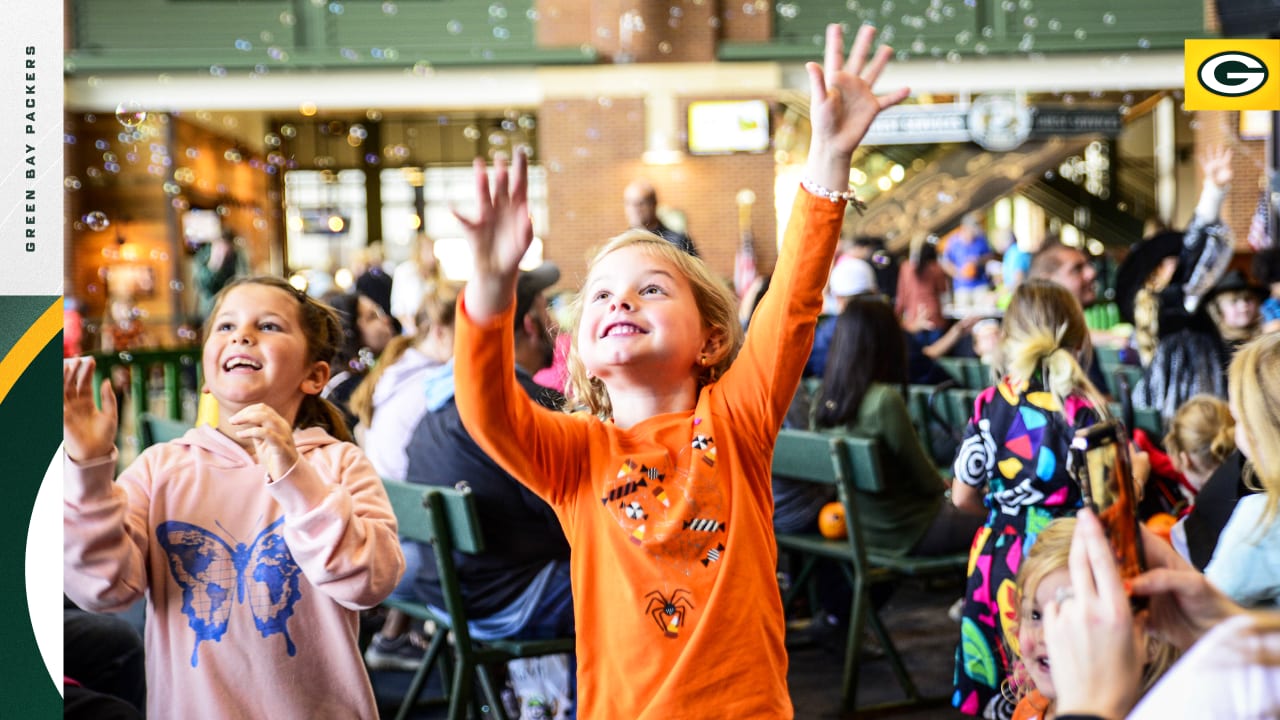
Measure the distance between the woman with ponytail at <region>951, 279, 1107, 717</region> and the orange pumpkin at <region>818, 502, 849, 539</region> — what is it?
1.04m

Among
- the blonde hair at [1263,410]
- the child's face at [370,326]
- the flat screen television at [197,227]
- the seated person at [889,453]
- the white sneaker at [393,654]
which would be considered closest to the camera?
the blonde hair at [1263,410]

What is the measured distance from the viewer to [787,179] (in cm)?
1581

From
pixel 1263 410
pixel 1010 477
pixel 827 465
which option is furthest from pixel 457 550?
pixel 1263 410

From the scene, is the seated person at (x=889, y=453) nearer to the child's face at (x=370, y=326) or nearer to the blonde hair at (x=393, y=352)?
the blonde hair at (x=393, y=352)

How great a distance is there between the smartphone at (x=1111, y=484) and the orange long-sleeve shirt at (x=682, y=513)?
695 millimetres

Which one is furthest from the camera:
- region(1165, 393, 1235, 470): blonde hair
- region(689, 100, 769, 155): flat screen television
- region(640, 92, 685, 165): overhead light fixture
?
region(640, 92, 685, 165): overhead light fixture

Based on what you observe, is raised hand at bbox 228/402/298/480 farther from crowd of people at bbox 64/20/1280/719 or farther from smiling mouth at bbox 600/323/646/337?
smiling mouth at bbox 600/323/646/337

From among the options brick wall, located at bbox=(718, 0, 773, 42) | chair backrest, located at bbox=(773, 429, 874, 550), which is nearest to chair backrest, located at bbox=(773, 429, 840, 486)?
chair backrest, located at bbox=(773, 429, 874, 550)

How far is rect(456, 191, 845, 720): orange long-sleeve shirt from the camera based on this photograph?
Answer: 5.45 ft

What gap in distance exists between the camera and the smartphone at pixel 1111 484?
1032mm

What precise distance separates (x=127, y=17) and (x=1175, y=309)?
1426 cm

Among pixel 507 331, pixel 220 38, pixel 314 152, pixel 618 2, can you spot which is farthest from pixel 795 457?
pixel 314 152

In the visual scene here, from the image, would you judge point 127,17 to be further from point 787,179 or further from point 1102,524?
point 1102,524

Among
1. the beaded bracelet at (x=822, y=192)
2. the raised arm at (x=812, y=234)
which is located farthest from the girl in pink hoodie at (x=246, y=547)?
the beaded bracelet at (x=822, y=192)
